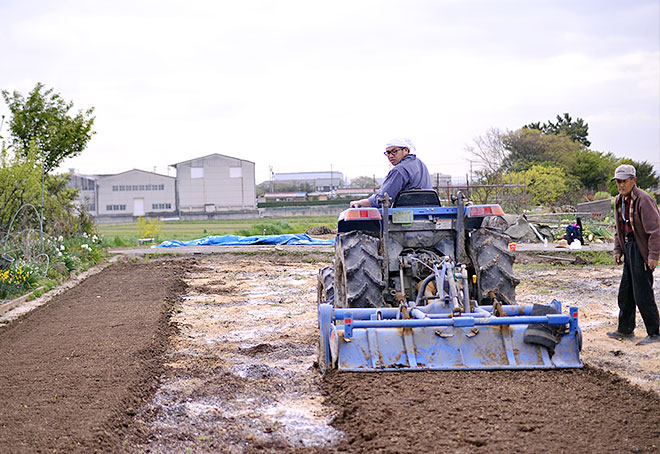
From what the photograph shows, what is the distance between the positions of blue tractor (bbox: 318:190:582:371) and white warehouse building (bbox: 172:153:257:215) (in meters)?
53.7

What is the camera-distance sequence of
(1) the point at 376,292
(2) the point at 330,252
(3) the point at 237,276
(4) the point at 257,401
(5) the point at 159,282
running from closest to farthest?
(4) the point at 257,401 → (1) the point at 376,292 → (5) the point at 159,282 → (3) the point at 237,276 → (2) the point at 330,252

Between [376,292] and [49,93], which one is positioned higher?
[49,93]

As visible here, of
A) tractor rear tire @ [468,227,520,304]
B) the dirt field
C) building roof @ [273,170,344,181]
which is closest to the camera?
the dirt field

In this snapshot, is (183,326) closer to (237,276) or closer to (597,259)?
(237,276)

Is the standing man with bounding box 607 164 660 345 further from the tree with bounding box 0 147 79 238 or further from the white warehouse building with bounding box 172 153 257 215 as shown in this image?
the white warehouse building with bounding box 172 153 257 215

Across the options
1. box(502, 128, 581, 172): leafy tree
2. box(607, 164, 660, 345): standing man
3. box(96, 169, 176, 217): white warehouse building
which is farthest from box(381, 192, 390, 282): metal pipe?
box(96, 169, 176, 217): white warehouse building

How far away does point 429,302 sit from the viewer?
5875mm

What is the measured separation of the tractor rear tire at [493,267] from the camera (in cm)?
628

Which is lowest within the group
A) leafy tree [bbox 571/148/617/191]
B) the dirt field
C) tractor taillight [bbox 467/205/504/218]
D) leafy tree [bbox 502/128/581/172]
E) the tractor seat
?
the dirt field

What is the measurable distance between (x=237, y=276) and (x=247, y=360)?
26.1ft

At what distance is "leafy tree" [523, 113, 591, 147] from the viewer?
57.0 meters

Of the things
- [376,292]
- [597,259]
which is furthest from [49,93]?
[376,292]

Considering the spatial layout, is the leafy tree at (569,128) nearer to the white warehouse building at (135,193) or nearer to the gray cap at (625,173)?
the white warehouse building at (135,193)

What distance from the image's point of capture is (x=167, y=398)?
519 centimetres
